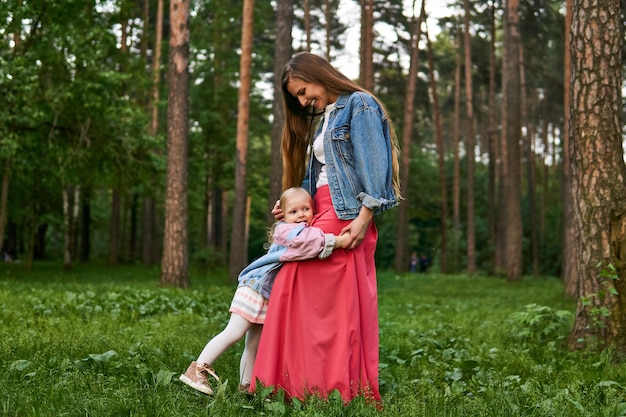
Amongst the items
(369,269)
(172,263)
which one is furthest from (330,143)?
(172,263)

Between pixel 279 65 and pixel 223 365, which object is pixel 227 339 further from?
pixel 279 65

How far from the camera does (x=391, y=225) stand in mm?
47000

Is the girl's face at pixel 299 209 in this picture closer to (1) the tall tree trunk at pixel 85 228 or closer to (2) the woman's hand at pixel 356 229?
(2) the woman's hand at pixel 356 229

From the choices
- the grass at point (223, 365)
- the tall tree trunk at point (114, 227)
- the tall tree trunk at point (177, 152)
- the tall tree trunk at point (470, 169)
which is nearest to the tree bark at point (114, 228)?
the tall tree trunk at point (114, 227)

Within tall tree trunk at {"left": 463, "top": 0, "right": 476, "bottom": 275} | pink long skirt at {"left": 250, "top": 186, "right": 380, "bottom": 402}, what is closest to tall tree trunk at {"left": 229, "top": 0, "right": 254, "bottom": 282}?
tall tree trunk at {"left": 463, "top": 0, "right": 476, "bottom": 275}

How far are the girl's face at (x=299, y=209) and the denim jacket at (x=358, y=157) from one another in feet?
0.61

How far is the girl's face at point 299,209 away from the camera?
468cm

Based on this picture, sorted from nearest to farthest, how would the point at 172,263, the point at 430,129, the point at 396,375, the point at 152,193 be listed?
the point at 396,375
the point at 172,263
the point at 152,193
the point at 430,129

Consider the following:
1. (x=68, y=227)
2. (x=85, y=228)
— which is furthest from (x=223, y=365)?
(x=85, y=228)

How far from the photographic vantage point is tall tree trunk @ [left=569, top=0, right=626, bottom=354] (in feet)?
22.6

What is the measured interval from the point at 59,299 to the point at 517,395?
6.94 metres

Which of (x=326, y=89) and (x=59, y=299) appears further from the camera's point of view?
(x=59, y=299)

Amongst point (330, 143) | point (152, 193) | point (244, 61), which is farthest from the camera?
point (152, 193)

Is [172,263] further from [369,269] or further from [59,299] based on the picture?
[369,269]
